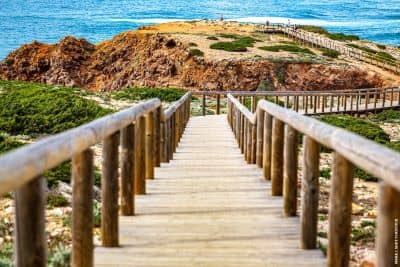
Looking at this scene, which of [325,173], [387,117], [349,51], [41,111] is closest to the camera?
[325,173]

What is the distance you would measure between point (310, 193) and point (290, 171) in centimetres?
98

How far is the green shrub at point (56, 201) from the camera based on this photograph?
746cm

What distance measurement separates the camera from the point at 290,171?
5.55 m

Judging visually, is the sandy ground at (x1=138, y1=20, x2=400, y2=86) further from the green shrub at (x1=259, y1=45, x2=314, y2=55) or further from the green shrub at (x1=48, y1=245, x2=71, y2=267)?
the green shrub at (x1=48, y1=245, x2=71, y2=267)

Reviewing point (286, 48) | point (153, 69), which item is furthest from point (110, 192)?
point (153, 69)

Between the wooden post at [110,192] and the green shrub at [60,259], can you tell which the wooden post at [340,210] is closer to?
the wooden post at [110,192]

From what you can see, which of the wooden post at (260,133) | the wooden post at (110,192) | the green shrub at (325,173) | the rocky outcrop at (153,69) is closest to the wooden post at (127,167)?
the wooden post at (110,192)

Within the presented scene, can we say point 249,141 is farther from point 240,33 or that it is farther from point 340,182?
point 240,33

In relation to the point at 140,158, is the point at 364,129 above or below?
below

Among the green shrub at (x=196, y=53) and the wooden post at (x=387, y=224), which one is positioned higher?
the wooden post at (x=387, y=224)

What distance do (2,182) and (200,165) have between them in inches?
289

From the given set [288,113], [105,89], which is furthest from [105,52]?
[288,113]

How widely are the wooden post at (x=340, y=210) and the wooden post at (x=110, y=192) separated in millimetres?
1576

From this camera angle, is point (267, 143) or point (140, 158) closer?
point (140, 158)
